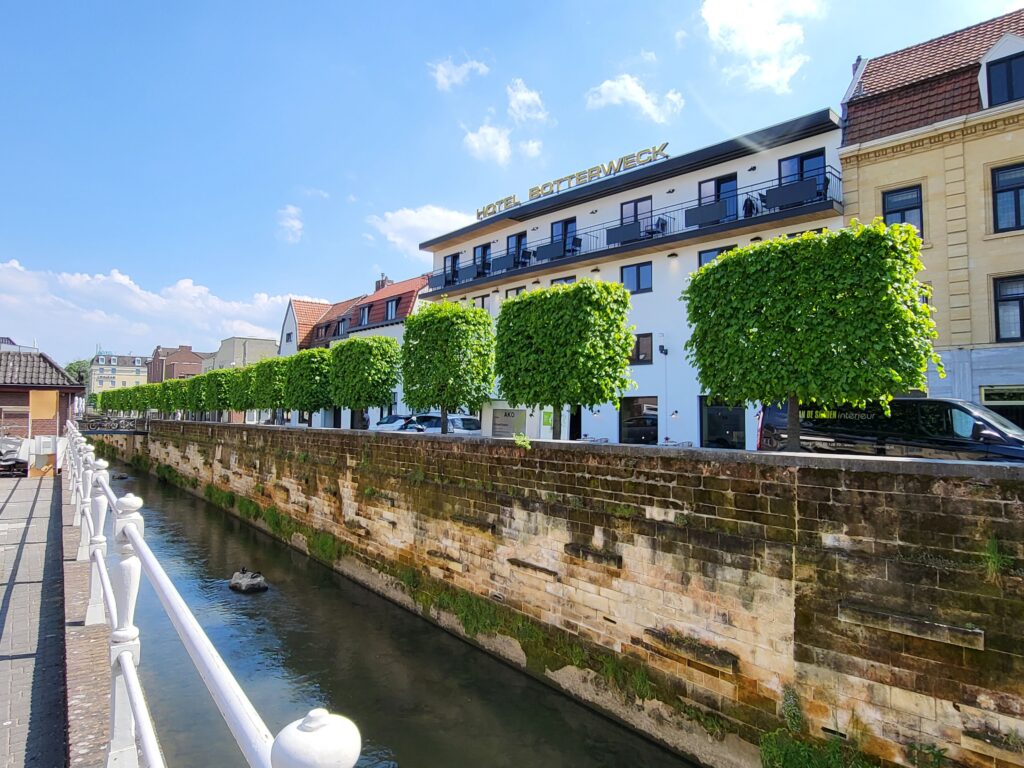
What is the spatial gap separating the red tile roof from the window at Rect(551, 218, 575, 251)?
1062cm

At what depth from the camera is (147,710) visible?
8.61 feet

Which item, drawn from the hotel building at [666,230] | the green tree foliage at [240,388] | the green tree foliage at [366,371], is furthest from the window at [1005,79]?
the green tree foliage at [240,388]

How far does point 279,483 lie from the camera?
19406mm

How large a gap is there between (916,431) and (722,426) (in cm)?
1039

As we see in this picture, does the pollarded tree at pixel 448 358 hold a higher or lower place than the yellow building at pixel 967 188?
lower

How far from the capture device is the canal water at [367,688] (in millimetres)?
7496

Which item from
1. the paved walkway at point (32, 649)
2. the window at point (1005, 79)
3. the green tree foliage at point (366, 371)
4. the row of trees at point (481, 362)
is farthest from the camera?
the green tree foliage at point (366, 371)

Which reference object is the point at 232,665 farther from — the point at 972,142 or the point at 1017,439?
the point at 972,142

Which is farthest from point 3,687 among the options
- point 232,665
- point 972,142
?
point 972,142

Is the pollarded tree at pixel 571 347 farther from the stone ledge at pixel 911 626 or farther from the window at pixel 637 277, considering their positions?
the window at pixel 637 277

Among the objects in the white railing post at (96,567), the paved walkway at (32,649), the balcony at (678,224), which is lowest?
the paved walkway at (32,649)

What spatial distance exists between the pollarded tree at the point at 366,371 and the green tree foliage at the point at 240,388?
9601 mm

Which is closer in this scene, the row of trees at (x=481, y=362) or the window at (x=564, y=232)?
the row of trees at (x=481, y=362)

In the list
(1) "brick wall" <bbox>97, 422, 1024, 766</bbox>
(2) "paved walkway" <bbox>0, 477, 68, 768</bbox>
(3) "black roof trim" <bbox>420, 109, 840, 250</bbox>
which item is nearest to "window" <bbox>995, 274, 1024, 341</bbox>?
(3) "black roof trim" <bbox>420, 109, 840, 250</bbox>
